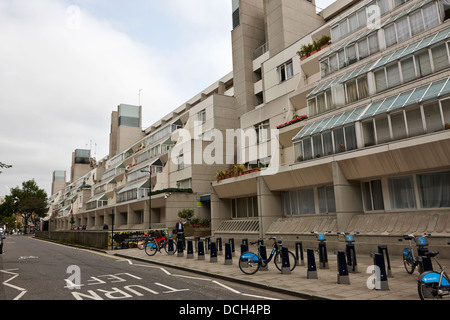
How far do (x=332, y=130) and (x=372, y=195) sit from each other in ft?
14.8

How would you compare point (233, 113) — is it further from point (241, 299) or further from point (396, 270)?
point (241, 299)

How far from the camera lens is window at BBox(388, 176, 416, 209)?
55.4 feet

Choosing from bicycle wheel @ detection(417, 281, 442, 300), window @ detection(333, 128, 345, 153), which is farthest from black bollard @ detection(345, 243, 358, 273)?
window @ detection(333, 128, 345, 153)

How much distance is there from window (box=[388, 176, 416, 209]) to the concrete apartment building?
5cm

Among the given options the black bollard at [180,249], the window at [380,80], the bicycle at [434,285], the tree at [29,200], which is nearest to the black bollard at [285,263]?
the bicycle at [434,285]

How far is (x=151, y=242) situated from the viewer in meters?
19.2

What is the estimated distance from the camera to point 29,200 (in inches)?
3794

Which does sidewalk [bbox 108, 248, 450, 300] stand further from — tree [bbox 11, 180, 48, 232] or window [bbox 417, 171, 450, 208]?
tree [bbox 11, 180, 48, 232]

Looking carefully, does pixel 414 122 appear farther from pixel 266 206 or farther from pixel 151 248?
pixel 151 248

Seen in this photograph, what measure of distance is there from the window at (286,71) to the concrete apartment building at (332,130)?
0.44 ft

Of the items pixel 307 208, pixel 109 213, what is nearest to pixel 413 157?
pixel 307 208

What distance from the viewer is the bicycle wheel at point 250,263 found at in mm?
11312

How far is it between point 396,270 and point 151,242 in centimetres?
1314

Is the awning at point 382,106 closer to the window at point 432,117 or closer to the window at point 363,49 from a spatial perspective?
the window at point 432,117
